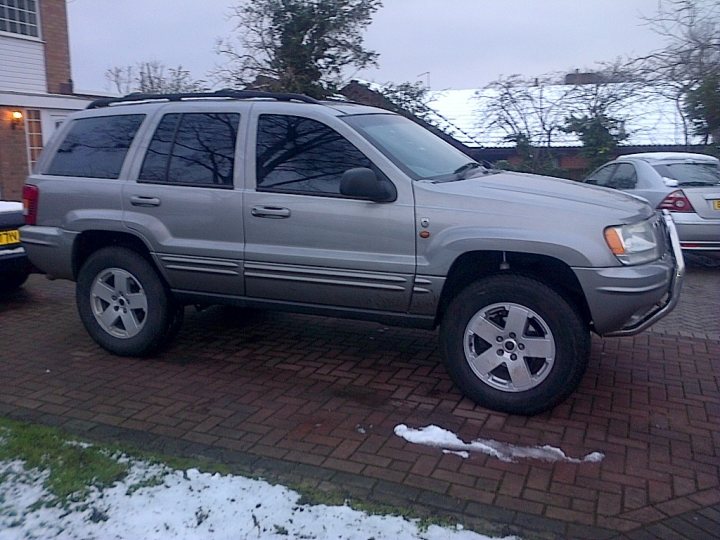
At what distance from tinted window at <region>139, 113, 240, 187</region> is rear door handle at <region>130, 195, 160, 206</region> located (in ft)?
0.51

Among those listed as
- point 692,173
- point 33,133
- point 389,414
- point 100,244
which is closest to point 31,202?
point 100,244

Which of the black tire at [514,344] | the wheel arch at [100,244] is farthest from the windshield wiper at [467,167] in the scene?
the wheel arch at [100,244]

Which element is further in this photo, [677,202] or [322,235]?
[677,202]

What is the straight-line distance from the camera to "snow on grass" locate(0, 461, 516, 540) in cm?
335

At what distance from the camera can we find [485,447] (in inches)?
169

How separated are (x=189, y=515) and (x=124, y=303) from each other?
2.80 meters

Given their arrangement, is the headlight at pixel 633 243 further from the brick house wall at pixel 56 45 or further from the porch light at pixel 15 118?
the brick house wall at pixel 56 45

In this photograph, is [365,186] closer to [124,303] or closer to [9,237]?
[124,303]

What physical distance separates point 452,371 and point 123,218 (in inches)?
107

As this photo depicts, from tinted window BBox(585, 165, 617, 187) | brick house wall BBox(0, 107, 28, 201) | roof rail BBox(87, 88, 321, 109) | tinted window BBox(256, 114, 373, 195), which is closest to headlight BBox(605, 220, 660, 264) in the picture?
tinted window BBox(256, 114, 373, 195)

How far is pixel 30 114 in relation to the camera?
15.9 metres

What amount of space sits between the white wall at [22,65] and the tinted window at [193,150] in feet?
37.2

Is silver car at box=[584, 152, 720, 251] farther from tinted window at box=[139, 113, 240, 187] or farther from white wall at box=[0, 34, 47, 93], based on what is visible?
white wall at box=[0, 34, 47, 93]

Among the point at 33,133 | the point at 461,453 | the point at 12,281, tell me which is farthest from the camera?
the point at 33,133
